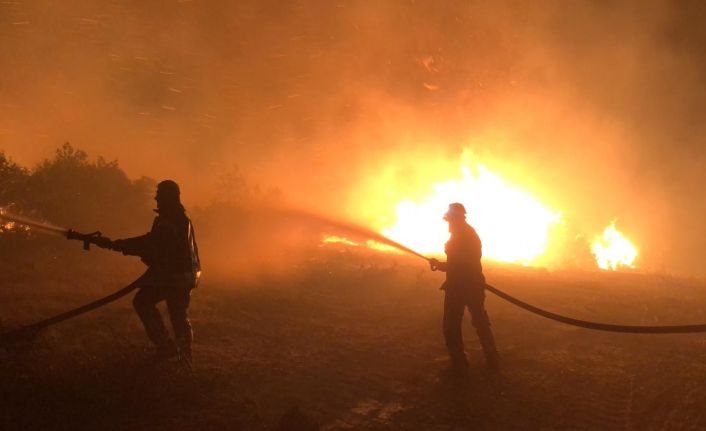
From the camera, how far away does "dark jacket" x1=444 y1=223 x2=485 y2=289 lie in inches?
253

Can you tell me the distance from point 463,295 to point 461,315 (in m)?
0.29

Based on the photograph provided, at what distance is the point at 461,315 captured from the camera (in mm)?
6375

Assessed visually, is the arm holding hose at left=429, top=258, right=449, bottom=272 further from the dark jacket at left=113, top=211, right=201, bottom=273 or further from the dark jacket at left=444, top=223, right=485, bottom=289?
the dark jacket at left=113, top=211, right=201, bottom=273

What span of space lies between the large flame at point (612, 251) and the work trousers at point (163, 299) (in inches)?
1158

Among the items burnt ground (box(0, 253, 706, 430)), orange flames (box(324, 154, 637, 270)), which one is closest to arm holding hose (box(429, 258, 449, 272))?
burnt ground (box(0, 253, 706, 430))

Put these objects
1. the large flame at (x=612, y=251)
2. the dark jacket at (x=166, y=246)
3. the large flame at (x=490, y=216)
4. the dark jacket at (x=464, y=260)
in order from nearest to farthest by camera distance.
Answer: the dark jacket at (x=166, y=246)
the dark jacket at (x=464, y=260)
the large flame at (x=490, y=216)
the large flame at (x=612, y=251)

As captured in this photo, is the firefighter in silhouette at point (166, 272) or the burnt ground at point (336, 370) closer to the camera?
the burnt ground at point (336, 370)

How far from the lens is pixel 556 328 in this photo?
8.66 metres

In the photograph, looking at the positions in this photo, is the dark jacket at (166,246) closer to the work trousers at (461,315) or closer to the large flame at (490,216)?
the work trousers at (461,315)

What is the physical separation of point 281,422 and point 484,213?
2427cm

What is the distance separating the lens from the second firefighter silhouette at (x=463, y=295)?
6293mm

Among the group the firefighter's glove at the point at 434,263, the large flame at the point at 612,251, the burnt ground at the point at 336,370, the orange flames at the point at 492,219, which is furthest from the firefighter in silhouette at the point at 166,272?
the large flame at the point at 612,251

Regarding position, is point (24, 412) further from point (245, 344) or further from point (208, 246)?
point (208, 246)

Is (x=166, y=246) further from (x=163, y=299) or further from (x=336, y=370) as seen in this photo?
(x=336, y=370)
